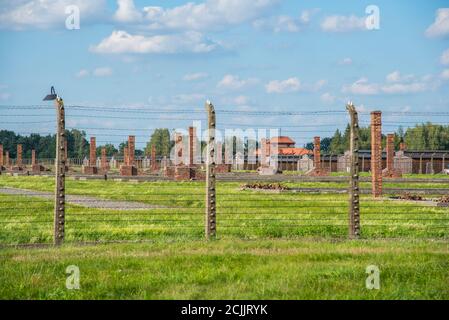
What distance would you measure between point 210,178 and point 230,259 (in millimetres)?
3016

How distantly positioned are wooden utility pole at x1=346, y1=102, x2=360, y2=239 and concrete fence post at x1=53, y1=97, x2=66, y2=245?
17.2 feet

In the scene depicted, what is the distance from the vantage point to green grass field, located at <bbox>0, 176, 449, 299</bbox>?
7980mm

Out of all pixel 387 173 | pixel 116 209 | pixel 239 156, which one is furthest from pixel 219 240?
pixel 239 156

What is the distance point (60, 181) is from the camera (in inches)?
490

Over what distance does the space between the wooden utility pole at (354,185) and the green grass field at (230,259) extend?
0.36 meters

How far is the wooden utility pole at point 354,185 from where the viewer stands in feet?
43.0

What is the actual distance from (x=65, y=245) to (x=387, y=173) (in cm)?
4005

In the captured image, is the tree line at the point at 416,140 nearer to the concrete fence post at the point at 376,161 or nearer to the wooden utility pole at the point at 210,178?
the concrete fence post at the point at 376,161

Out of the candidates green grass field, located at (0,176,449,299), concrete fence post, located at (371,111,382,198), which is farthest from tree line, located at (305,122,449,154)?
green grass field, located at (0,176,449,299)

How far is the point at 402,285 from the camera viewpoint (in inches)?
329

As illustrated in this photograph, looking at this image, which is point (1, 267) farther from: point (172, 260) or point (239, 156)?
point (239, 156)

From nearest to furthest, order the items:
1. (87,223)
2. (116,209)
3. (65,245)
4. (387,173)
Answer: (65,245), (87,223), (116,209), (387,173)

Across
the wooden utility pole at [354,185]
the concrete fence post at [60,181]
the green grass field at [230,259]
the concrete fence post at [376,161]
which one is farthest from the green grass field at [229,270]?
the concrete fence post at [376,161]

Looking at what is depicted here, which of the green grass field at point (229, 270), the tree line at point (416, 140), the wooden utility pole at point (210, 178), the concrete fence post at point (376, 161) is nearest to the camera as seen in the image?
the green grass field at point (229, 270)
